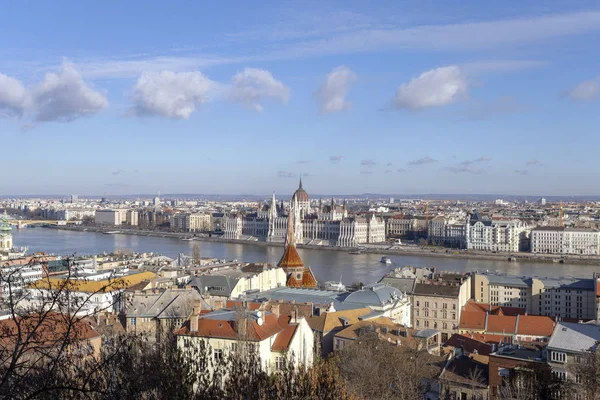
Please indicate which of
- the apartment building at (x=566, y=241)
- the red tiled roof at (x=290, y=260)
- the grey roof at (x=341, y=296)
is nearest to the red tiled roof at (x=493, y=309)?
the grey roof at (x=341, y=296)

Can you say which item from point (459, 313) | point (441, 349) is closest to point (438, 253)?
point (459, 313)

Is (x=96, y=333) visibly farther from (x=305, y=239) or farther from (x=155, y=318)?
(x=305, y=239)

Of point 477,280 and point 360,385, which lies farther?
point 477,280

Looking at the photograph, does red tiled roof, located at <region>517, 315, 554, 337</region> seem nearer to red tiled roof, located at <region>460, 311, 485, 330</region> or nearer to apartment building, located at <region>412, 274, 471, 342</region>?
red tiled roof, located at <region>460, 311, 485, 330</region>

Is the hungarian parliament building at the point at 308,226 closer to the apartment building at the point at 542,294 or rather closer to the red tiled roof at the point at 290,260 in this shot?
the red tiled roof at the point at 290,260

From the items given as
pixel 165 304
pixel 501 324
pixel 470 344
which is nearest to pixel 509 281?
pixel 501 324

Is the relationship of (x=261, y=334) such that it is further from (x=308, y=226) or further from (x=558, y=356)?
(x=308, y=226)
